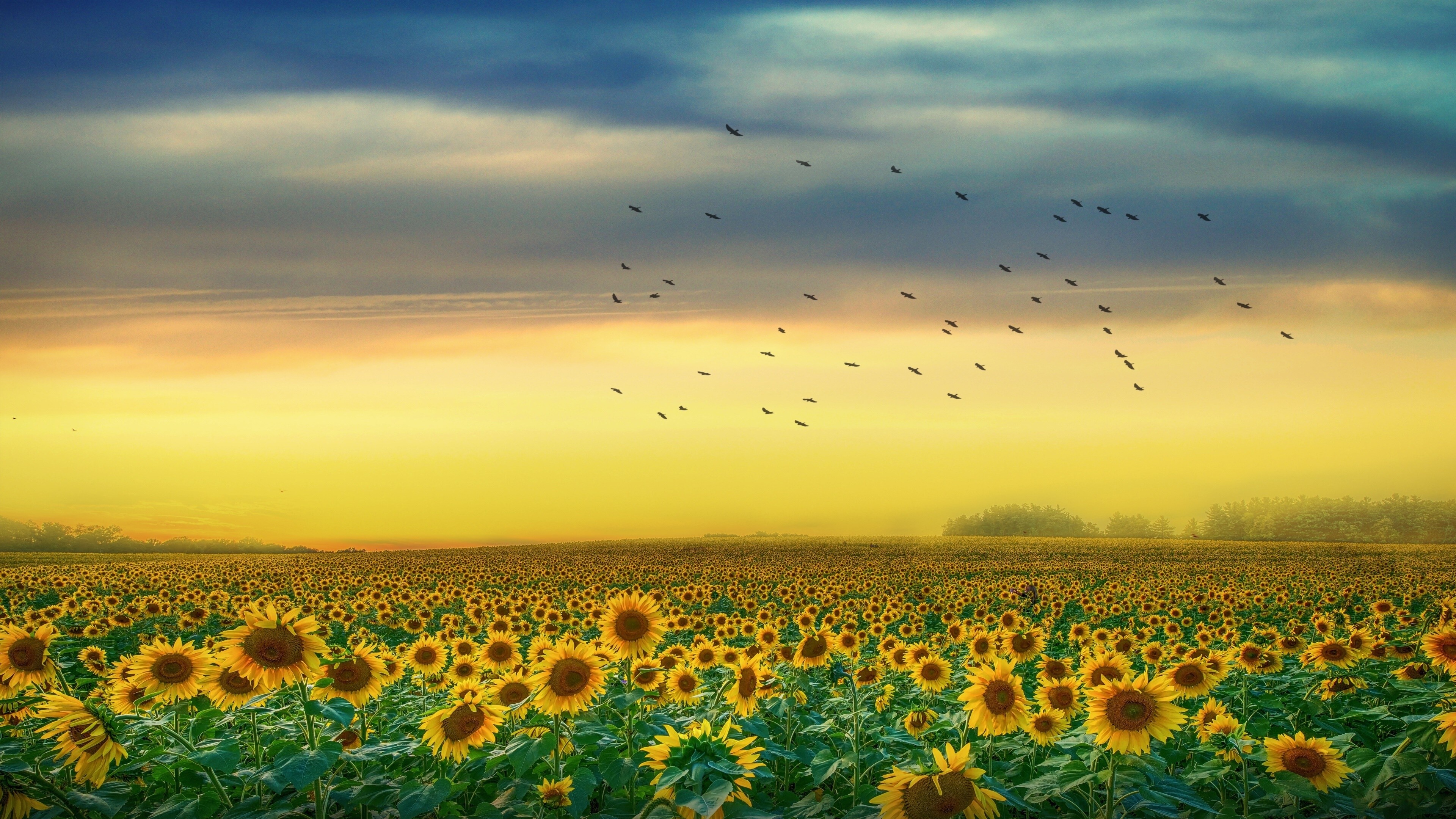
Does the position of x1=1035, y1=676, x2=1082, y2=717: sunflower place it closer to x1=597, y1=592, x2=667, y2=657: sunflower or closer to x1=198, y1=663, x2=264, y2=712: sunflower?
x1=597, y1=592, x2=667, y2=657: sunflower

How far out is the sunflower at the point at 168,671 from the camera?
6.33 m

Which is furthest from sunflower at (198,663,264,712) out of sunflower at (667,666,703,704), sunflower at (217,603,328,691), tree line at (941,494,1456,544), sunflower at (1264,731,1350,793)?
tree line at (941,494,1456,544)

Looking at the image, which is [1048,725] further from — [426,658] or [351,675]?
[426,658]

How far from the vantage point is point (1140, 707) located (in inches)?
204

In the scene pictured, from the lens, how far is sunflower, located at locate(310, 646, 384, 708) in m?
6.61

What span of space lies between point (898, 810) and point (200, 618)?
21932 millimetres

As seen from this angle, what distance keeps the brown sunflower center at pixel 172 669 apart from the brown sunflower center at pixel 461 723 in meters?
2.29

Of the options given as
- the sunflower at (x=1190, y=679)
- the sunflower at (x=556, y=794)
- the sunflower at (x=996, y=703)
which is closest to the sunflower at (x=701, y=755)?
the sunflower at (x=556, y=794)

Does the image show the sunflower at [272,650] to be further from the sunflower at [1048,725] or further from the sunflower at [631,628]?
the sunflower at [1048,725]

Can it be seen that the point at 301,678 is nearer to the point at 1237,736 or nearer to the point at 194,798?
the point at 194,798

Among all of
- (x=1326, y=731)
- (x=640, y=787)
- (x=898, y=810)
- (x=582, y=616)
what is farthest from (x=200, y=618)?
(x=1326, y=731)

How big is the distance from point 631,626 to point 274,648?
2.71 metres

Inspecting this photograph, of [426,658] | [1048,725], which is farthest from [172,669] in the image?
[1048,725]

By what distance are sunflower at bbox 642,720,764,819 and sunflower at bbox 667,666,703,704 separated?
3132mm
